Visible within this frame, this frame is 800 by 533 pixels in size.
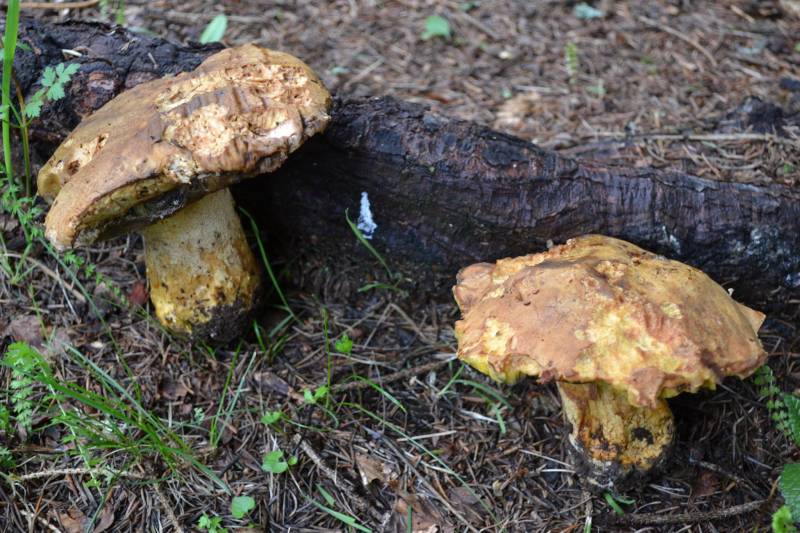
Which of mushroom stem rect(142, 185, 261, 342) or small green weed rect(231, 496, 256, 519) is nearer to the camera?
small green weed rect(231, 496, 256, 519)

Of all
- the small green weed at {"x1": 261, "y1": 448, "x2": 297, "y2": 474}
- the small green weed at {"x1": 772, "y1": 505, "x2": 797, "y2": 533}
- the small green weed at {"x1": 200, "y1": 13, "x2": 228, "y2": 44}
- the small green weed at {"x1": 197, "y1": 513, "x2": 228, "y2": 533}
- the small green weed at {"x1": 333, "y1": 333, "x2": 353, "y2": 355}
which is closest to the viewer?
the small green weed at {"x1": 772, "y1": 505, "x2": 797, "y2": 533}

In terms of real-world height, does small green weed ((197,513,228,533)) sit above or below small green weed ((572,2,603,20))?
below

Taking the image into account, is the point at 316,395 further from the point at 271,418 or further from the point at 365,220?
the point at 365,220

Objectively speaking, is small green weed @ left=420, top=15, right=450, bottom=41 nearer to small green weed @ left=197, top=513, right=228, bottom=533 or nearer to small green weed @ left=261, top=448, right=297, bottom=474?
small green weed @ left=261, top=448, right=297, bottom=474

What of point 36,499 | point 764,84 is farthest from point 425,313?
point 764,84

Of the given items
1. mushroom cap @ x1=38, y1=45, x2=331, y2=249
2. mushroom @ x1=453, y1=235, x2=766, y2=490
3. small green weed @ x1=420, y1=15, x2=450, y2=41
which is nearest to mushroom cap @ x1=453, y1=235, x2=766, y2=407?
mushroom @ x1=453, y1=235, x2=766, y2=490

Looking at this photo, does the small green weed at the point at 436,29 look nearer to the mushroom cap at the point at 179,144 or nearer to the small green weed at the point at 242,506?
the mushroom cap at the point at 179,144

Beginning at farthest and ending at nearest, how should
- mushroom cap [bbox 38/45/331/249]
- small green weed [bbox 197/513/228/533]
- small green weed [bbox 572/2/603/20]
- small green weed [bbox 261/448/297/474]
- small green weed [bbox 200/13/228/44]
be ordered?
1. small green weed [bbox 572/2/603/20]
2. small green weed [bbox 200/13/228/44]
3. small green weed [bbox 261/448/297/474]
4. small green weed [bbox 197/513/228/533]
5. mushroom cap [bbox 38/45/331/249]
